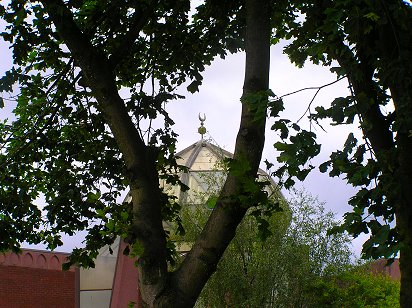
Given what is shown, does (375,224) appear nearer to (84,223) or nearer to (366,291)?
(84,223)

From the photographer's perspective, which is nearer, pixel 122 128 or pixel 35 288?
pixel 122 128

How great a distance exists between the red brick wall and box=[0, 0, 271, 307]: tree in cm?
1397

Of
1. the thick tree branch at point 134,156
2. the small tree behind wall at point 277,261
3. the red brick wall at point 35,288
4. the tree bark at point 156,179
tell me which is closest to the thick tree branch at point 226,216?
the tree bark at point 156,179

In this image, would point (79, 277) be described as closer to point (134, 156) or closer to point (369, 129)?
point (134, 156)

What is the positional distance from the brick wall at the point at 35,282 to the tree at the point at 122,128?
13.7 meters

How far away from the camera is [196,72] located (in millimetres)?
10211

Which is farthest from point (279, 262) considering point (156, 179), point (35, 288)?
point (156, 179)

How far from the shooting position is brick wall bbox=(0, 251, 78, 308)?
79.9 ft

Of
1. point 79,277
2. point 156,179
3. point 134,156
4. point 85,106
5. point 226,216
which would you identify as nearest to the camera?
point 226,216

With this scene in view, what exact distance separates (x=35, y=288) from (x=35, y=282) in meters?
0.21

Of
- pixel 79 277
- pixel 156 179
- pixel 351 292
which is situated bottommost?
pixel 156 179

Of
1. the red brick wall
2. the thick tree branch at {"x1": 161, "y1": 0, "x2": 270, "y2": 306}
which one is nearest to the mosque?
the red brick wall

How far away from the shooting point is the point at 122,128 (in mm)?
7551

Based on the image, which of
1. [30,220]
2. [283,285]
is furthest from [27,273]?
[30,220]
